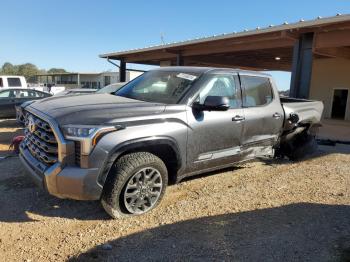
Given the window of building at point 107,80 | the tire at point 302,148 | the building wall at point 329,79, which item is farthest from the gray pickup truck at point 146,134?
the window of building at point 107,80

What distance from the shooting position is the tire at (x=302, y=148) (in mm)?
7016

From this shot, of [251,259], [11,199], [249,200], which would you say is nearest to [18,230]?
[11,199]

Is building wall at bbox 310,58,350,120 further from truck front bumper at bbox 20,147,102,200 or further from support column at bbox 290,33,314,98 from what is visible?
truck front bumper at bbox 20,147,102,200

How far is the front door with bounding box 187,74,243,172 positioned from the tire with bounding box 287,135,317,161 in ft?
7.76

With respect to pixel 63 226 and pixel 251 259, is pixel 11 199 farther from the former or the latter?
pixel 251 259

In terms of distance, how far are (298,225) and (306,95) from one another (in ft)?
27.6

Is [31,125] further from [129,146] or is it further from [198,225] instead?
[198,225]

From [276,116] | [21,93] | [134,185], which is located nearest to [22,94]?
[21,93]

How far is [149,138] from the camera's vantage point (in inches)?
154

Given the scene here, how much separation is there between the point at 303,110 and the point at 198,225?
3.75 meters

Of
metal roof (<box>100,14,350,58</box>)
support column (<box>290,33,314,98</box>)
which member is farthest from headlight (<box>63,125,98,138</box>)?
support column (<box>290,33,314,98</box>)

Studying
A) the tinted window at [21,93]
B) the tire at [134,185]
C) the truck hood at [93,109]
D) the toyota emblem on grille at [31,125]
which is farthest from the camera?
the tinted window at [21,93]

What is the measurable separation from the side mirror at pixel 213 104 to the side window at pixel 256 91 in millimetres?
917

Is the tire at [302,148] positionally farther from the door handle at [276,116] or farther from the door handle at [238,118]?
the door handle at [238,118]
